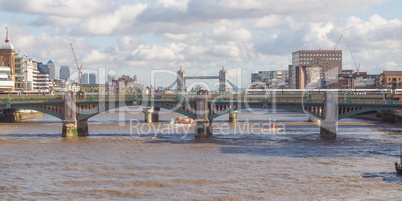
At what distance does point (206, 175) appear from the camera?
171 ft

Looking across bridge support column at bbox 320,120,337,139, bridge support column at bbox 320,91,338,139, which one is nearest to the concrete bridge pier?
bridge support column at bbox 320,120,337,139

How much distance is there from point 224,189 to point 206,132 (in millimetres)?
40251

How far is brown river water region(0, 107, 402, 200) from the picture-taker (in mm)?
44500

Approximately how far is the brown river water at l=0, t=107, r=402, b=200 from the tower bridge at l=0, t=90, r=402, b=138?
132 inches

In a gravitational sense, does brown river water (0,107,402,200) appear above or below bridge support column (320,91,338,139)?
below

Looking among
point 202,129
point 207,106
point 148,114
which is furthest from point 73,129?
point 148,114

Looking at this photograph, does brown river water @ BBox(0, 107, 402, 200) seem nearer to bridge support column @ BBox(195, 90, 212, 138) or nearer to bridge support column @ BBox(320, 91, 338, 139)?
bridge support column @ BBox(320, 91, 338, 139)

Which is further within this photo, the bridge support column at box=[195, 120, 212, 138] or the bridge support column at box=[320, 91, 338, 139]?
the bridge support column at box=[195, 120, 212, 138]

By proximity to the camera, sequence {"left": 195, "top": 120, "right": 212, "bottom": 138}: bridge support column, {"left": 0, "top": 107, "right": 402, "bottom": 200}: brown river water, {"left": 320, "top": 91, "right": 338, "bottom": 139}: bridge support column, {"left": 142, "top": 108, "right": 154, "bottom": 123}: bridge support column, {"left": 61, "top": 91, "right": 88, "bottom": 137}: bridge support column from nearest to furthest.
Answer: {"left": 0, "top": 107, "right": 402, "bottom": 200}: brown river water < {"left": 320, "top": 91, "right": 338, "bottom": 139}: bridge support column < {"left": 195, "top": 120, "right": 212, "bottom": 138}: bridge support column < {"left": 61, "top": 91, "right": 88, "bottom": 137}: bridge support column < {"left": 142, "top": 108, "right": 154, "bottom": 123}: bridge support column

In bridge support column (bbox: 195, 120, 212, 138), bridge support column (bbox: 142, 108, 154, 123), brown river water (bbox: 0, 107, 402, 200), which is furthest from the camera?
bridge support column (bbox: 142, 108, 154, 123)

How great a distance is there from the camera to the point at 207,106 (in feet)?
291

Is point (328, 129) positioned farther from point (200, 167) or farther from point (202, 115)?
point (200, 167)

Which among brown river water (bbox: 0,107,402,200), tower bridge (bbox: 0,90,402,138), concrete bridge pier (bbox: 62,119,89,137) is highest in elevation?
tower bridge (bbox: 0,90,402,138)

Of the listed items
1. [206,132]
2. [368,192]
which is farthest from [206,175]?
[206,132]
